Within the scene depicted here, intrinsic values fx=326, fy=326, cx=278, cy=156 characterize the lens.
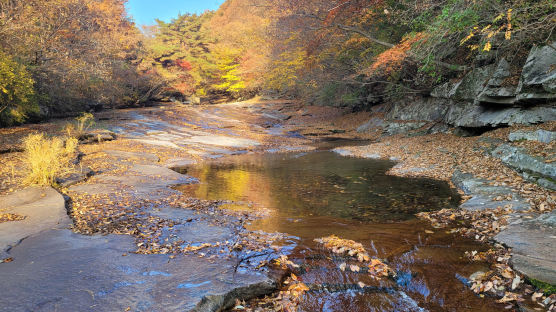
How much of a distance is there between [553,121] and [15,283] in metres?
12.2

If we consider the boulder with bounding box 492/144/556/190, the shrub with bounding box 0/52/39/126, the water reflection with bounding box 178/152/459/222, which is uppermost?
the shrub with bounding box 0/52/39/126

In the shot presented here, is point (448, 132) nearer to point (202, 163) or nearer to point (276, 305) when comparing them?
point (202, 163)

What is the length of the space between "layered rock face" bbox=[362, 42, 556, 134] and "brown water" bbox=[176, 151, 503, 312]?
415cm

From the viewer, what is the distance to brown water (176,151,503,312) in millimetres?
3500

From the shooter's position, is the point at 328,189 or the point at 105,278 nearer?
the point at 105,278

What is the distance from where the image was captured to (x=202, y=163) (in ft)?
46.4

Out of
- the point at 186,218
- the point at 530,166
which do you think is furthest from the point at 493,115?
the point at 186,218

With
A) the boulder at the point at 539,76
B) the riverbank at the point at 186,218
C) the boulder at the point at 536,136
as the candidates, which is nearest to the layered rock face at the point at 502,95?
the boulder at the point at 539,76

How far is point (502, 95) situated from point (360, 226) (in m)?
9.07

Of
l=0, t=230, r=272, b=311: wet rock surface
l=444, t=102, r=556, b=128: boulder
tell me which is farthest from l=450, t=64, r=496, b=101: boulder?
l=0, t=230, r=272, b=311: wet rock surface

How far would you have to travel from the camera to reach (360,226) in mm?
5762

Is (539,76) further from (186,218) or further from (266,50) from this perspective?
(266,50)

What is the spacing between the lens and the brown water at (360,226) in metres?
3.50

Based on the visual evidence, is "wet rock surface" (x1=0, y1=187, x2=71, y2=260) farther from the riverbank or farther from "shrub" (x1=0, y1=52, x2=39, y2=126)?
"shrub" (x1=0, y1=52, x2=39, y2=126)
